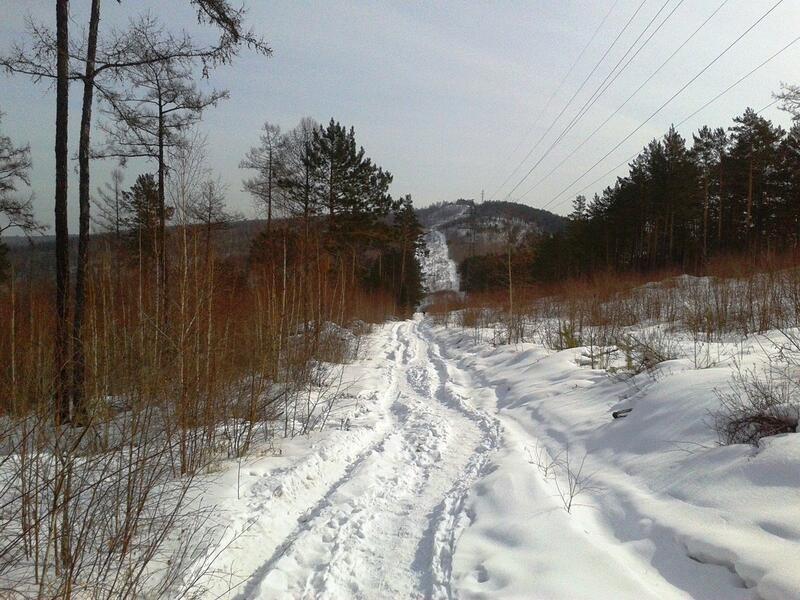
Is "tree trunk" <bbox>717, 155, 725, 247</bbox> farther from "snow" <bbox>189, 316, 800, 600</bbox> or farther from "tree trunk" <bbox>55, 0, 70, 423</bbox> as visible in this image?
"tree trunk" <bbox>55, 0, 70, 423</bbox>

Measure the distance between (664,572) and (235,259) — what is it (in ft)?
35.1

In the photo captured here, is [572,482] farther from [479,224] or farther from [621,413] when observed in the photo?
[479,224]

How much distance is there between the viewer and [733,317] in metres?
10.3

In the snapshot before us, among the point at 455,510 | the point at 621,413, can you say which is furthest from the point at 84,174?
the point at 621,413

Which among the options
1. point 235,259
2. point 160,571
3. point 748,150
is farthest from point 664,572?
point 748,150


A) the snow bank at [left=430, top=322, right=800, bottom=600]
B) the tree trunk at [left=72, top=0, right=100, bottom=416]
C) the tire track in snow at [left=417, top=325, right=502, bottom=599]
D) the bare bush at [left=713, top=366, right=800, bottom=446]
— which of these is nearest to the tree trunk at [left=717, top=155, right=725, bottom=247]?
the snow bank at [left=430, top=322, right=800, bottom=600]

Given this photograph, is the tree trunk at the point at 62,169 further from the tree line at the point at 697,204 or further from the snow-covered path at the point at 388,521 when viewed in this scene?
the tree line at the point at 697,204

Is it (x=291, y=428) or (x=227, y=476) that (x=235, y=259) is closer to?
(x=291, y=428)

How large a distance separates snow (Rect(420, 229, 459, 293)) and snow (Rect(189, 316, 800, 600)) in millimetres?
62418

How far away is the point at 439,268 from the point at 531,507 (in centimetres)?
10372

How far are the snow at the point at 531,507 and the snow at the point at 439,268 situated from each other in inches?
2457

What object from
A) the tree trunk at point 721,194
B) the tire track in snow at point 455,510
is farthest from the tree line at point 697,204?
the tire track in snow at point 455,510

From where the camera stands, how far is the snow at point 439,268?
299 feet

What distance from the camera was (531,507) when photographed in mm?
4004
